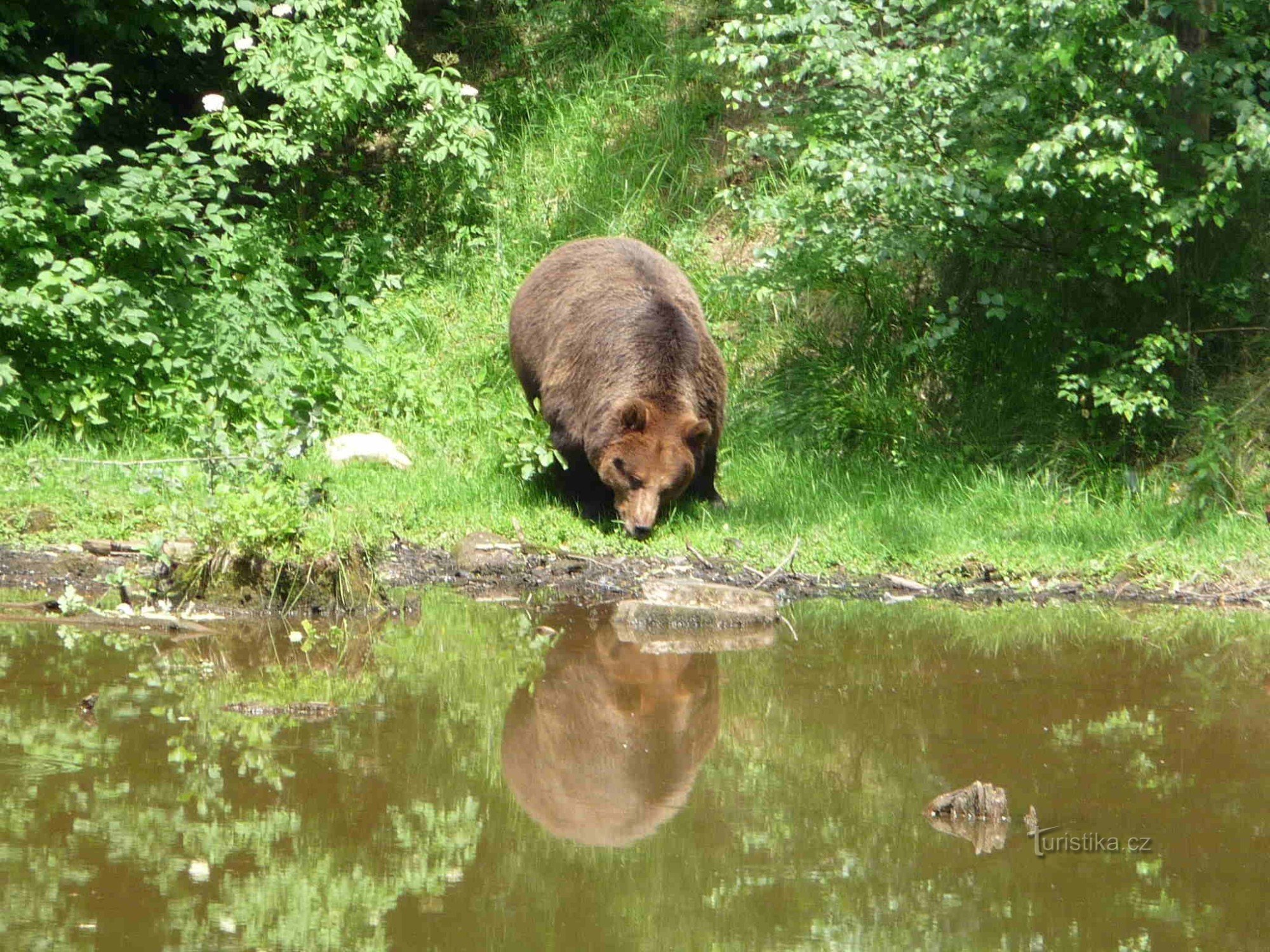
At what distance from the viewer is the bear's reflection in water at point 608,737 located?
4566mm

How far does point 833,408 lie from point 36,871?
7.34 metres

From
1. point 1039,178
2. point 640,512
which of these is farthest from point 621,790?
point 1039,178

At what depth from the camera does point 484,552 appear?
8.15m

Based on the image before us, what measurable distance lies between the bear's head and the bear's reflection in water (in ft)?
6.38

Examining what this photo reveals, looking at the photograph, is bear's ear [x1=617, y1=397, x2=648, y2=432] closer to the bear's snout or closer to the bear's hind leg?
the bear's snout

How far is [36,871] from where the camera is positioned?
386 centimetres

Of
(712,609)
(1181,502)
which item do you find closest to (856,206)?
(1181,502)

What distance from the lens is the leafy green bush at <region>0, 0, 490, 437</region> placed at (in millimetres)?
9219

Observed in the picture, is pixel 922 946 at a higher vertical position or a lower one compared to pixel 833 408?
higher

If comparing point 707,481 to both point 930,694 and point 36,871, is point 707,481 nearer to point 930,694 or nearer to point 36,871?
point 930,694

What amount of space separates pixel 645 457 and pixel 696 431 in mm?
356

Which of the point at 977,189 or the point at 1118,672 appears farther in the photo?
A: the point at 977,189

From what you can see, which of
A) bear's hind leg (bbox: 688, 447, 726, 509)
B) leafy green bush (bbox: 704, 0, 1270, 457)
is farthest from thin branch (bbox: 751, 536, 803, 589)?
leafy green bush (bbox: 704, 0, 1270, 457)

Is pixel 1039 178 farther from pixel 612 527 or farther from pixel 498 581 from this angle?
pixel 498 581
